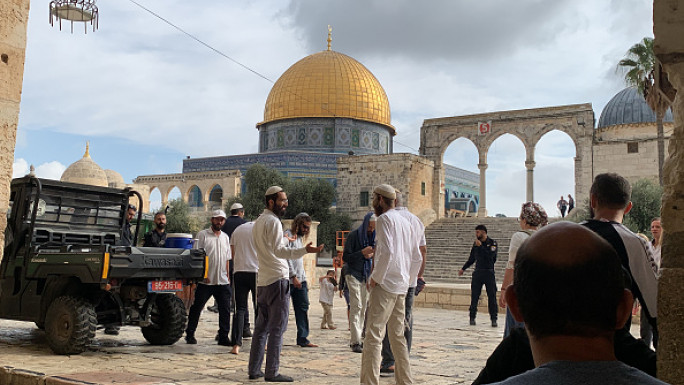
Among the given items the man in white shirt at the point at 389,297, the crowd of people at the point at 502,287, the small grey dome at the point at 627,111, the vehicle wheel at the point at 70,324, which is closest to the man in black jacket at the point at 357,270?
the crowd of people at the point at 502,287

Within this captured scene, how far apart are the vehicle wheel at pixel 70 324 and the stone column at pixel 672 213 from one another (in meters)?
4.64

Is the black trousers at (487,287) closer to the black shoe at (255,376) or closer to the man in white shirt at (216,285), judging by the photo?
the man in white shirt at (216,285)

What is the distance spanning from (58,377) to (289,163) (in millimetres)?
32650

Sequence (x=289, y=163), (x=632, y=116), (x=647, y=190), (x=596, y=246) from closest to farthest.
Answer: (x=596, y=246) → (x=647, y=190) → (x=632, y=116) → (x=289, y=163)

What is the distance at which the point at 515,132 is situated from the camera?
96.7 ft

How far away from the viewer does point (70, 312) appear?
5379mm

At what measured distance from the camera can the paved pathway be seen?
4.53m

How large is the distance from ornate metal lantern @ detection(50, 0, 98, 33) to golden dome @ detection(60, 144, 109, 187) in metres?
28.8

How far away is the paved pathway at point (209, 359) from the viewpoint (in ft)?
14.9

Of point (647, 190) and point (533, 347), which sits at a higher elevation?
point (647, 190)

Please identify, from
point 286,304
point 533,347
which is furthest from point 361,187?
point 533,347

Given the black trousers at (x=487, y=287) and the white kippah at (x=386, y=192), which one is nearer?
the white kippah at (x=386, y=192)

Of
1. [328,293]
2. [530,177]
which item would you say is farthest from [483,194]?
[328,293]

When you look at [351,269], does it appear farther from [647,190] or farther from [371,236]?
[647,190]
